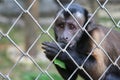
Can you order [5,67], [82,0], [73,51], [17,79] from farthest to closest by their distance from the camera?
[82,0], [5,67], [17,79], [73,51]

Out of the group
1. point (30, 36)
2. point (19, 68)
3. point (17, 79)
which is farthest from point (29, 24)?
point (17, 79)

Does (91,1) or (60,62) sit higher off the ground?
(60,62)

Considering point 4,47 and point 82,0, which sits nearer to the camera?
point 4,47

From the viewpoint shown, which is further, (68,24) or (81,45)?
(81,45)

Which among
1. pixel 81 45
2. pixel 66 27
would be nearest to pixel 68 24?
pixel 66 27

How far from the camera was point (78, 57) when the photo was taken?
406cm

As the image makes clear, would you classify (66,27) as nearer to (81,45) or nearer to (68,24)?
(68,24)

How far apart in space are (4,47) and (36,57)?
71 cm

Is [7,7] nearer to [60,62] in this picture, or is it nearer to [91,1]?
[91,1]

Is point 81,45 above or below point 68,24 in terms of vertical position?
below

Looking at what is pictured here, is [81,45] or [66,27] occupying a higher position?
[66,27]

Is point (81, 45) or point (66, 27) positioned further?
point (81, 45)

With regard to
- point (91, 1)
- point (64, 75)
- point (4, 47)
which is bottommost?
point (91, 1)

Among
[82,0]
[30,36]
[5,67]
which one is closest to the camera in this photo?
[5,67]
